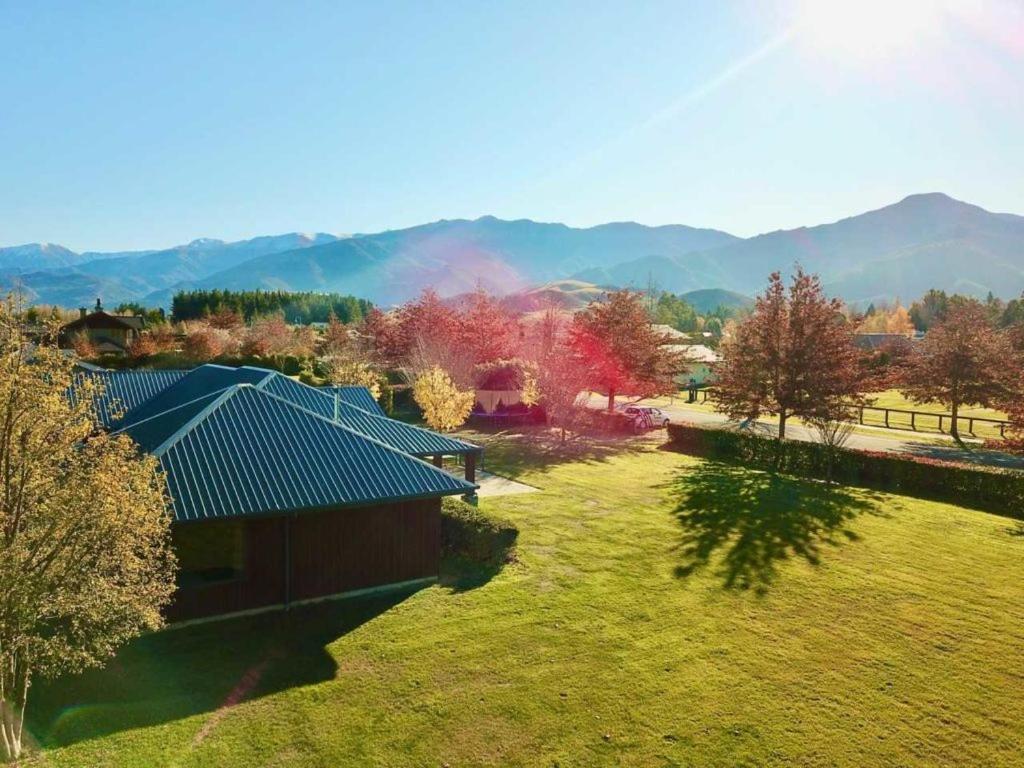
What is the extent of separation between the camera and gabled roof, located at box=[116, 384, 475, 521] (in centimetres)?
1248

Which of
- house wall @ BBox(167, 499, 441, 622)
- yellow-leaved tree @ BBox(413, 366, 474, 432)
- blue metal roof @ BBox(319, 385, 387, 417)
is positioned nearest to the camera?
house wall @ BBox(167, 499, 441, 622)

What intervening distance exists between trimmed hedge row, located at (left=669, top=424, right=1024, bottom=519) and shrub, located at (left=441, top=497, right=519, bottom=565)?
17.2 m

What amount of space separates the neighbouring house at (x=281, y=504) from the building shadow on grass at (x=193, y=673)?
698 millimetres

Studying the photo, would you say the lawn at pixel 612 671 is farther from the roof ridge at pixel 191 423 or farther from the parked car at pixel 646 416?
the parked car at pixel 646 416

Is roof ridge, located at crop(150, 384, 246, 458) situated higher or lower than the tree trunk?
higher

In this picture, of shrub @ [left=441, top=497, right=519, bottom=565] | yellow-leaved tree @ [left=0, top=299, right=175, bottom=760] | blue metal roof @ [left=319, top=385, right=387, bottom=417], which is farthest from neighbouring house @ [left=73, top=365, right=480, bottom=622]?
blue metal roof @ [left=319, top=385, right=387, bottom=417]

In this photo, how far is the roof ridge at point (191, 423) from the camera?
13195mm

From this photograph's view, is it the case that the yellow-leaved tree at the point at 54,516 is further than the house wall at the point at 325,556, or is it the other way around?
the house wall at the point at 325,556

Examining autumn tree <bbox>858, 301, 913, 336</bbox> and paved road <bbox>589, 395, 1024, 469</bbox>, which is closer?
paved road <bbox>589, 395, 1024, 469</bbox>

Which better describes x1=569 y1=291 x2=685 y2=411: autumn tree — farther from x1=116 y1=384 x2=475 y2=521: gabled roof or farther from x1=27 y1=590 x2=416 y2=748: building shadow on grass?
x1=27 y1=590 x2=416 y2=748: building shadow on grass

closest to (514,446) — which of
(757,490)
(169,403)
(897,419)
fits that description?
(757,490)

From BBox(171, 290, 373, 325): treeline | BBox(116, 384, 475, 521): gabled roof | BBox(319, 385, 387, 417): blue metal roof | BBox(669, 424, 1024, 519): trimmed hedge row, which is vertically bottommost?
BBox(669, 424, 1024, 519): trimmed hedge row

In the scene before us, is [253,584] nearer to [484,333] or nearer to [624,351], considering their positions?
[624,351]

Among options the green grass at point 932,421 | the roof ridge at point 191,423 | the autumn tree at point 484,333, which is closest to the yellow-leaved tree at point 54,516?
the roof ridge at point 191,423
